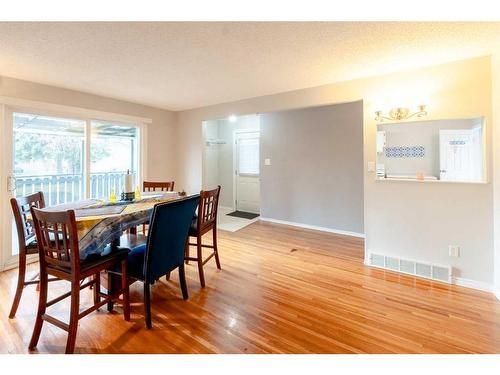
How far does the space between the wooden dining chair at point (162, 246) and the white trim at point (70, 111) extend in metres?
2.41

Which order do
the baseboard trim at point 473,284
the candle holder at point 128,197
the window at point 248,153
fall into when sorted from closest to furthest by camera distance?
the baseboard trim at point 473,284, the candle holder at point 128,197, the window at point 248,153

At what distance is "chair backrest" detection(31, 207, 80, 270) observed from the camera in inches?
60.9

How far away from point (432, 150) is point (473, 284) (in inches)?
55.9

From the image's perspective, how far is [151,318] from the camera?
6.50 ft

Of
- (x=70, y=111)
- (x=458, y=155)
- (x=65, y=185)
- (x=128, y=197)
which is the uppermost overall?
(x=70, y=111)

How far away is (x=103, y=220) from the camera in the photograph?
1885 millimetres

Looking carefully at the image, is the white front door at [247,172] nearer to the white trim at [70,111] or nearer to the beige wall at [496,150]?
the white trim at [70,111]

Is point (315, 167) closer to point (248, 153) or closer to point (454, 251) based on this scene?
point (248, 153)

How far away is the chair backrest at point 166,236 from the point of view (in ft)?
6.10

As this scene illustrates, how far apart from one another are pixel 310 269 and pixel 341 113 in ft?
8.86

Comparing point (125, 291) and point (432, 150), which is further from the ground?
point (432, 150)

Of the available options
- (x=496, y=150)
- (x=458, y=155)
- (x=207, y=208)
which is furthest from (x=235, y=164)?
(x=496, y=150)

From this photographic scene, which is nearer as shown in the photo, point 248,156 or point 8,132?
point 8,132

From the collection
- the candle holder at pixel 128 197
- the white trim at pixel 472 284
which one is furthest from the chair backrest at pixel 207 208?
the white trim at pixel 472 284
